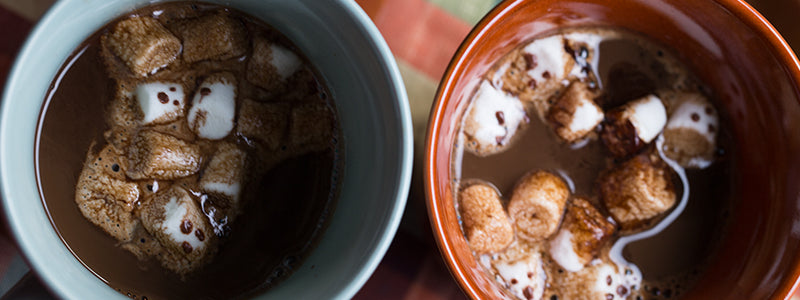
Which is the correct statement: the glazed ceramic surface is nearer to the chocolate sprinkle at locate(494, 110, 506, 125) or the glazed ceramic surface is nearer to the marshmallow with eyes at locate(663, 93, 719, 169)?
the chocolate sprinkle at locate(494, 110, 506, 125)

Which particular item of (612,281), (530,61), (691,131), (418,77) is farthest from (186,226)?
(691,131)

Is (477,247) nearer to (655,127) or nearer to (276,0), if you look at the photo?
(655,127)

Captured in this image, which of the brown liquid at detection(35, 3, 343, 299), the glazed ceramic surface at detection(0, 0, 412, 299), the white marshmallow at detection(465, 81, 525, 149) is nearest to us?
the glazed ceramic surface at detection(0, 0, 412, 299)

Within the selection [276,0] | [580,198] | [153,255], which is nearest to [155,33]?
[276,0]

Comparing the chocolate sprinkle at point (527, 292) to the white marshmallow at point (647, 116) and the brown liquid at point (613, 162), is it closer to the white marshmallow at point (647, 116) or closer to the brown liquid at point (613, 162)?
the brown liquid at point (613, 162)

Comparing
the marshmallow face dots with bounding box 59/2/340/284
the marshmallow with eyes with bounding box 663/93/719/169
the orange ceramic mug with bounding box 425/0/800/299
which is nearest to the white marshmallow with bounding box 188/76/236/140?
the marshmallow face dots with bounding box 59/2/340/284

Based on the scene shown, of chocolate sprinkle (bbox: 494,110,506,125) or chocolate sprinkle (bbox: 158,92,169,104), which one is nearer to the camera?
chocolate sprinkle (bbox: 158,92,169,104)
